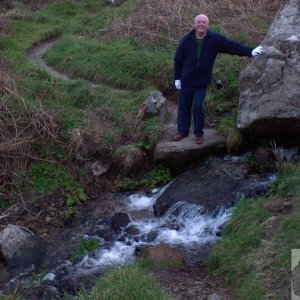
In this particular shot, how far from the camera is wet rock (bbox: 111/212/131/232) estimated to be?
7.58 m

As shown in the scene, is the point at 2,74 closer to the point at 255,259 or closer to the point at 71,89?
the point at 71,89

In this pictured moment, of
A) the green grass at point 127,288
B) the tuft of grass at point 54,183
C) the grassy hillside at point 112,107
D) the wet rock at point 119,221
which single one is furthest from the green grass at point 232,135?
the green grass at point 127,288

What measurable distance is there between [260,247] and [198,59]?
2.91 metres

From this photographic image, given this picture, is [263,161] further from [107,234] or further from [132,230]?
[107,234]

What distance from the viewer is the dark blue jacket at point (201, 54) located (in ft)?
26.3

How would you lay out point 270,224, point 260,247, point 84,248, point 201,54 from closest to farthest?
point 260,247 → point 270,224 → point 84,248 → point 201,54

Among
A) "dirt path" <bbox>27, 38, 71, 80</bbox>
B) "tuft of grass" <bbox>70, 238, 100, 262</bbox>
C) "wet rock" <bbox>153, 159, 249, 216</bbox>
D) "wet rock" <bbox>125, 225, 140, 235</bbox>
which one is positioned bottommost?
"tuft of grass" <bbox>70, 238, 100, 262</bbox>

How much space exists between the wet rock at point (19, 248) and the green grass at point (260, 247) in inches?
77.9

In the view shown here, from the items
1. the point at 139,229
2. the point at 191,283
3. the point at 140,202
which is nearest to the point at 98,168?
the point at 140,202

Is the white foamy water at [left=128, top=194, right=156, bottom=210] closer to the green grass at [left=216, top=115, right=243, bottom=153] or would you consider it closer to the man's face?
the green grass at [left=216, top=115, right=243, bottom=153]

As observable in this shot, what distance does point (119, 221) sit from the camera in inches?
301

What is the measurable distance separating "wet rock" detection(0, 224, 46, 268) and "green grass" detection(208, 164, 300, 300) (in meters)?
1.98

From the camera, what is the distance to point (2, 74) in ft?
31.2

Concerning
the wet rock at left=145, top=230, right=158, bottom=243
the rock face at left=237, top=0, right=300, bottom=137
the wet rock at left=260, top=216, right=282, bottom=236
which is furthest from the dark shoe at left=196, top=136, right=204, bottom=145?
the wet rock at left=260, top=216, right=282, bottom=236
